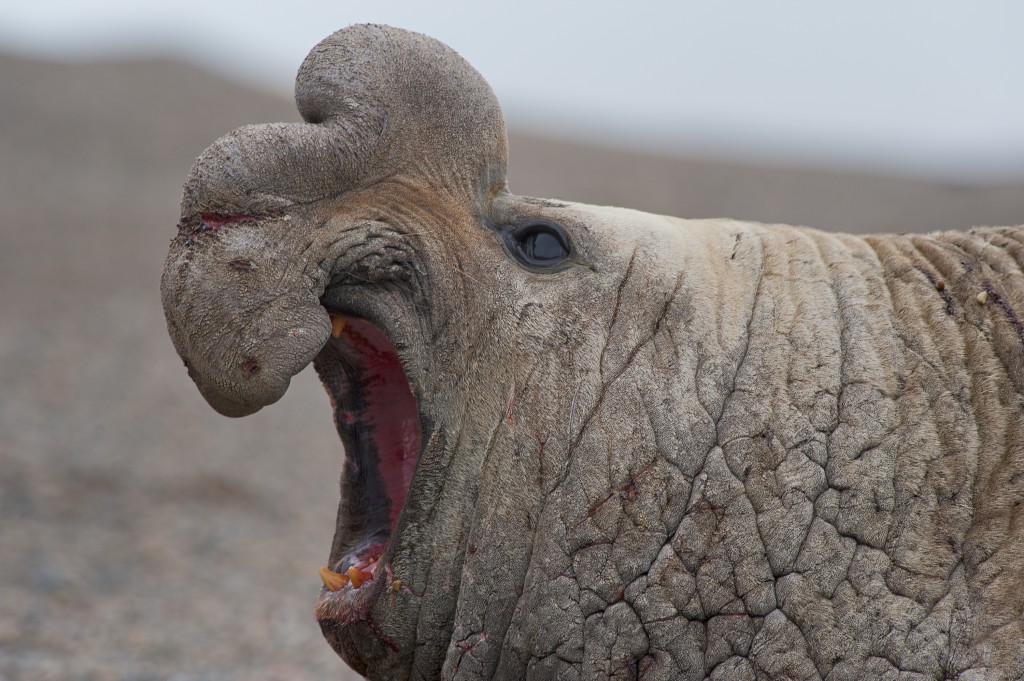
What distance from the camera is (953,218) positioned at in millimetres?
18859

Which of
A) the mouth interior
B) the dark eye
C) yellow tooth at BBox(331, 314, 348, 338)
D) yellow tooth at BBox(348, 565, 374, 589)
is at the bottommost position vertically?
yellow tooth at BBox(348, 565, 374, 589)

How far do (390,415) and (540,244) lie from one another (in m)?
0.66

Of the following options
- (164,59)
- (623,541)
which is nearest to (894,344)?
(623,541)

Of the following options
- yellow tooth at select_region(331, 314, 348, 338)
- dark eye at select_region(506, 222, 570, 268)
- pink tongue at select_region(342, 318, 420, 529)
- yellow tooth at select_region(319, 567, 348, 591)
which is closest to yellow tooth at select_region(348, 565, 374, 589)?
yellow tooth at select_region(319, 567, 348, 591)

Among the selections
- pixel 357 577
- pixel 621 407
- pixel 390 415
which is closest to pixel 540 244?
pixel 621 407

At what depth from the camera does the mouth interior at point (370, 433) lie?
307 cm

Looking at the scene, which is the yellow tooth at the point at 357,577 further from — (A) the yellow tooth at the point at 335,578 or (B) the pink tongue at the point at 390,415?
(B) the pink tongue at the point at 390,415

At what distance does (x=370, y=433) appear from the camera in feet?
10.2

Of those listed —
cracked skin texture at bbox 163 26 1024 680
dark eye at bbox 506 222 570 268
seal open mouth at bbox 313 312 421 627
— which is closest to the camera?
cracked skin texture at bbox 163 26 1024 680

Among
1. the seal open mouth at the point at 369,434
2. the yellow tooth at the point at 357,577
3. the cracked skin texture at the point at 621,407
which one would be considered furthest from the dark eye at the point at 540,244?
the yellow tooth at the point at 357,577

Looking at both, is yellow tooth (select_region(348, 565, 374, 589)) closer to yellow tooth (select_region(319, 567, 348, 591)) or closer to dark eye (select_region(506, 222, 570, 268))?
yellow tooth (select_region(319, 567, 348, 591))

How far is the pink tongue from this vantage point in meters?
3.07

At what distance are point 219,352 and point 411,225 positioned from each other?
0.58m

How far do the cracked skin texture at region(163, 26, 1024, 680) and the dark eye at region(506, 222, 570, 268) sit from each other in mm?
34
